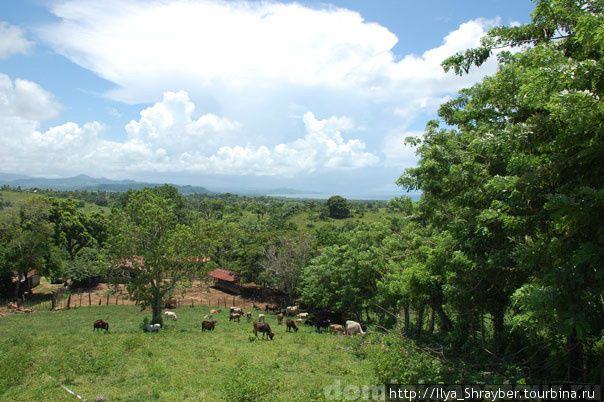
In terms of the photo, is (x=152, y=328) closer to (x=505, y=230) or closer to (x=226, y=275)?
(x=505, y=230)

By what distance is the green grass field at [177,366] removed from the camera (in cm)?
936

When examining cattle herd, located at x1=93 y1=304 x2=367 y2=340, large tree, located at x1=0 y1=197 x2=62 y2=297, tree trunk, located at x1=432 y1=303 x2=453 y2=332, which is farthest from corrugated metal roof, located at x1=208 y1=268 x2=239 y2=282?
tree trunk, located at x1=432 y1=303 x2=453 y2=332

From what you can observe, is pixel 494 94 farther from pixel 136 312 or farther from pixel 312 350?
pixel 136 312

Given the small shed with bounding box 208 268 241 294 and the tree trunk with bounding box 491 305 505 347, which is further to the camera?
the small shed with bounding box 208 268 241 294

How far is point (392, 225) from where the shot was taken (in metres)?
22.5

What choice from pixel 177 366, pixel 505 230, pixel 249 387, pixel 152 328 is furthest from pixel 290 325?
pixel 505 230

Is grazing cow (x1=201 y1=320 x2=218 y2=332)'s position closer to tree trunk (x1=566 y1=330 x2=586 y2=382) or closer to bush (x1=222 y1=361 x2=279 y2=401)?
bush (x1=222 y1=361 x2=279 y2=401)

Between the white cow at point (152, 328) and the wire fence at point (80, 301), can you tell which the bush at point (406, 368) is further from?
the wire fence at point (80, 301)

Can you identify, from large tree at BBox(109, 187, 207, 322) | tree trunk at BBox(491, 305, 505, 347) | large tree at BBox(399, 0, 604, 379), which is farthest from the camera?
large tree at BBox(109, 187, 207, 322)

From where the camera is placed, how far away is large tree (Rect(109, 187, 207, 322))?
19.2m

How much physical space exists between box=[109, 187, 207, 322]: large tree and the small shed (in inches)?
895

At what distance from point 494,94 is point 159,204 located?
20.0 metres

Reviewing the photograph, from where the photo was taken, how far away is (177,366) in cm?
1200

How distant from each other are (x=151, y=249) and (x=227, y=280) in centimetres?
2477
